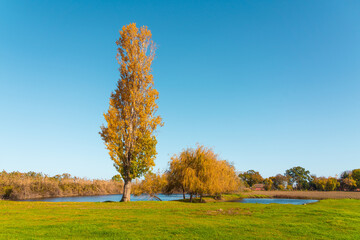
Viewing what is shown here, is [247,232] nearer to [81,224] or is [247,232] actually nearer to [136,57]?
[81,224]

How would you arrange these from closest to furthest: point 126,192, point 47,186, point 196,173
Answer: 1. point 126,192
2. point 196,173
3. point 47,186

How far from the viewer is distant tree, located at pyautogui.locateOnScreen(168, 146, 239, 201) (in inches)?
1161

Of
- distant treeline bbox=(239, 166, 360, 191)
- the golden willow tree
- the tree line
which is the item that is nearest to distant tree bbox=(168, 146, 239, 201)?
the tree line

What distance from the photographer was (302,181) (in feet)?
395

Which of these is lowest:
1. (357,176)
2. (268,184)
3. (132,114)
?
(268,184)

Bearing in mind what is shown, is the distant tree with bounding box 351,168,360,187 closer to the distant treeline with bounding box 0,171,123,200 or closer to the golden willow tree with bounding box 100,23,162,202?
the distant treeline with bounding box 0,171,123,200

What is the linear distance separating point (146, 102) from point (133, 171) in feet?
26.1

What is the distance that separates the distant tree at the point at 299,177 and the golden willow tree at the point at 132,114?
115829 mm

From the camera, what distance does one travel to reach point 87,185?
61.4 metres

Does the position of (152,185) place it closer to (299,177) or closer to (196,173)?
(196,173)

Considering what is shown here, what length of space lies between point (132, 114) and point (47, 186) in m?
38.0

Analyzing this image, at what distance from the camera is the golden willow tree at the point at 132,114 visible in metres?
25.5

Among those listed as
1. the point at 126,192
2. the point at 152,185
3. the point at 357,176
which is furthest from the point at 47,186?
the point at 357,176

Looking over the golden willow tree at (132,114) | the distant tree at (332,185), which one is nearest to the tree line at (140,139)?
the golden willow tree at (132,114)
